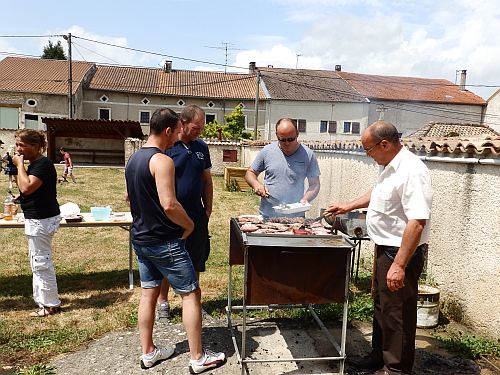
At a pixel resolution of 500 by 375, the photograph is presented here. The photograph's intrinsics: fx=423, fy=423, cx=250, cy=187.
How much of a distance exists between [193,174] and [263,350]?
1.67 metres

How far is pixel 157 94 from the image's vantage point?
3189 centimetres

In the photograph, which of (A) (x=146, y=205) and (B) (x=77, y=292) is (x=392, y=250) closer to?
(A) (x=146, y=205)

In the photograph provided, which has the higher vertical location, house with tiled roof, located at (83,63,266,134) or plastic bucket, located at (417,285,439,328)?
house with tiled roof, located at (83,63,266,134)

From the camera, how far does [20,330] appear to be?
403 cm

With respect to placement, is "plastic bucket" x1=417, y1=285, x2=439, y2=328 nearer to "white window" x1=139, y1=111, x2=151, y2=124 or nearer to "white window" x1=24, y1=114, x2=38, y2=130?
"white window" x1=24, y1=114, x2=38, y2=130

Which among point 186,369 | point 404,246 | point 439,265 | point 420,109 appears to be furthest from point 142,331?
point 420,109

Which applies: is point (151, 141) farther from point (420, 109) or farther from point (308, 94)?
point (420, 109)

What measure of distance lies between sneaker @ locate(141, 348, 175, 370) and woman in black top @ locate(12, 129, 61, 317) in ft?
5.34

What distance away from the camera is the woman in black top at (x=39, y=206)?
4.04 m

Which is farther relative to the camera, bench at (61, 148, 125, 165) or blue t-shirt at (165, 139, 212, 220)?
bench at (61, 148, 125, 165)

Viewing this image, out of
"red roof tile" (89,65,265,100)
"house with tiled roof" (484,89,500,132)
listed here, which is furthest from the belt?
"house with tiled roof" (484,89,500,132)

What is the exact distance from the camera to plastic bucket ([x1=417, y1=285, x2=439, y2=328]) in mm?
4125

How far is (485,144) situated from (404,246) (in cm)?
175

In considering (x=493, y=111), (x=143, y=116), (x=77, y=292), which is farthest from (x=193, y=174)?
(x=493, y=111)
